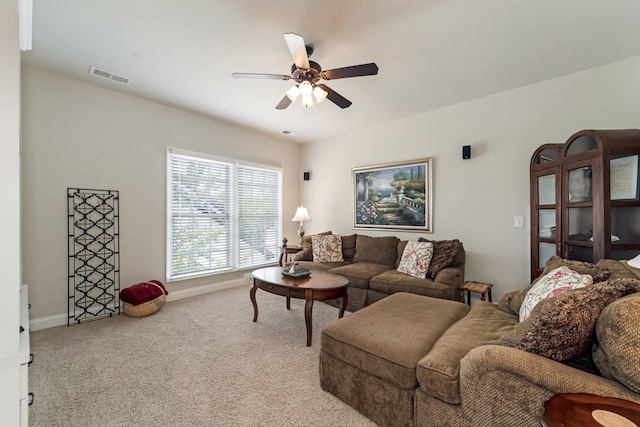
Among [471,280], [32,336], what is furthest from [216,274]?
[471,280]

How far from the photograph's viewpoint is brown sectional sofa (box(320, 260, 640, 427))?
3.63ft

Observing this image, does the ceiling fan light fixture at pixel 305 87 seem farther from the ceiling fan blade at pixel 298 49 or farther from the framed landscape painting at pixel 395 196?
the framed landscape painting at pixel 395 196

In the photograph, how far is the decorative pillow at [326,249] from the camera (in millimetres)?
4383

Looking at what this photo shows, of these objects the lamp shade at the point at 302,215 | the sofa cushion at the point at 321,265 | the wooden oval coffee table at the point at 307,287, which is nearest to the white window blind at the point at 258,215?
the lamp shade at the point at 302,215

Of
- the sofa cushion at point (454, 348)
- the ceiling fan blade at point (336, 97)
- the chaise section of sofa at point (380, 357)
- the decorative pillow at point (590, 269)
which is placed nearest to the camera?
the sofa cushion at point (454, 348)

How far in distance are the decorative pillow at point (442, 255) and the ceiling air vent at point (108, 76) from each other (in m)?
4.11

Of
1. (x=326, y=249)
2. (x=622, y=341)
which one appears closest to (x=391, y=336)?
(x=622, y=341)

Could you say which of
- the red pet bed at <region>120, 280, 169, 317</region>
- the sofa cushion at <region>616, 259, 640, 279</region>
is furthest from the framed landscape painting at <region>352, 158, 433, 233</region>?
the red pet bed at <region>120, 280, 169, 317</region>

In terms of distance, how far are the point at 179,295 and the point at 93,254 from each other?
1.21m

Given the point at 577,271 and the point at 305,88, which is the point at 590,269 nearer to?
the point at 577,271

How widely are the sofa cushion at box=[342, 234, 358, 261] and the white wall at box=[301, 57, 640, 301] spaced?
591 millimetres

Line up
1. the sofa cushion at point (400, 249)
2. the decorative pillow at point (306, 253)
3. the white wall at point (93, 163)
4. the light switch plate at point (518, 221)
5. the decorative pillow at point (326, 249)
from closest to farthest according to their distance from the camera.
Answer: the white wall at point (93, 163)
the light switch plate at point (518, 221)
the sofa cushion at point (400, 249)
the decorative pillow at point (326, 249)
the decorative pillow at point (306, 253)

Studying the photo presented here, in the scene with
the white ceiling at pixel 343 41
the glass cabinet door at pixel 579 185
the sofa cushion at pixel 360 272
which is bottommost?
the sofa cushion at pixel 360 272

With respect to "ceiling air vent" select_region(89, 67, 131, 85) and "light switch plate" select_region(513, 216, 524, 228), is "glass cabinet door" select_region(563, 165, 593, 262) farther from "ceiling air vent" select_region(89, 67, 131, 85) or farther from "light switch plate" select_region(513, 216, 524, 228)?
"ceiling air vent" select_region(89, 67, 131, 85)
